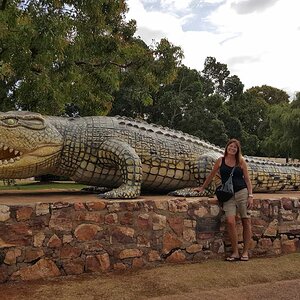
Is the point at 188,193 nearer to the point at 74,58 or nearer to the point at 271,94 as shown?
the point at 74,58

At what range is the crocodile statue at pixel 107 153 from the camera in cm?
469

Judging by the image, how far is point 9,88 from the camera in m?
9.52

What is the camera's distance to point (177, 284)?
393 centimetres

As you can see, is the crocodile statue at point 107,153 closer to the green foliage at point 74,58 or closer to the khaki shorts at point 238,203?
the khaki shorts at point 238,203

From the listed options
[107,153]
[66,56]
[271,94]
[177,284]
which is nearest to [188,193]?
[107,153]

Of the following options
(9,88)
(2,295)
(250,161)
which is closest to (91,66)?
(9,88)

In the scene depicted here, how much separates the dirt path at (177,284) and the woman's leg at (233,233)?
18 cm

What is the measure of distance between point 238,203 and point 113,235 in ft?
5.00

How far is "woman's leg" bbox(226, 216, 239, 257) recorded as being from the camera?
4781mm

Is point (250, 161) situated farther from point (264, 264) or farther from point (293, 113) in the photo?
point (293, 113)

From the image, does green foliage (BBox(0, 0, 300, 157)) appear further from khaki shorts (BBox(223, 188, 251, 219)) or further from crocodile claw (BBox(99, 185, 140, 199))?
khaki shorts (BBox(223, 188, 251, 219))

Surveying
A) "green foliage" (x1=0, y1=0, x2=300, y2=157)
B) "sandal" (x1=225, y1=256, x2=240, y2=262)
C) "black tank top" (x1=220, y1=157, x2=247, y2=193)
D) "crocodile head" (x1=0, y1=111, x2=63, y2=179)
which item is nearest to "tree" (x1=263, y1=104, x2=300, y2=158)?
"green foliage" (x1=0, y1=0, x2=300, y2=157)

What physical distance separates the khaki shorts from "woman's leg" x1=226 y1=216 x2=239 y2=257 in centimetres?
7

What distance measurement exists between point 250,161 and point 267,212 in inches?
44.6
